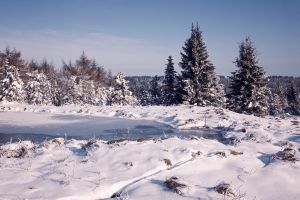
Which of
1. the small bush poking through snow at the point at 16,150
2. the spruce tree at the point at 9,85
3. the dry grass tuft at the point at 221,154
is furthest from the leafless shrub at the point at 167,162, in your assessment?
the spruce tree at the point at 9,85

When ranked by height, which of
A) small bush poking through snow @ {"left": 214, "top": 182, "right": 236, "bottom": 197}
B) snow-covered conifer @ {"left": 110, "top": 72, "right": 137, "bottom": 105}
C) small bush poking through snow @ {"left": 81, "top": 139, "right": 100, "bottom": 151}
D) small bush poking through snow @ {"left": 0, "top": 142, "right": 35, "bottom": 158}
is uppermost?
snow-covered conifer @ {"left": 110, "top": 72, "right": 137, "bottom": 105}

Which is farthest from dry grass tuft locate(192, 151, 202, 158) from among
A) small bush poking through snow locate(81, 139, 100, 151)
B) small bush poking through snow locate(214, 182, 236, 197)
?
small bush poking through snow locate(81, 139, 100, 151)

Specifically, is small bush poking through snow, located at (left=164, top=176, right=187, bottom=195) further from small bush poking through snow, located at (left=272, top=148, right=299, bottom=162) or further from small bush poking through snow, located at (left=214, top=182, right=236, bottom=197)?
small bush poking through snow, located at (left=272, top=148, right=299, bottom=162)

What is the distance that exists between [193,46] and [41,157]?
2610 centimetres

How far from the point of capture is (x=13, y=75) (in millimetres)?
34844

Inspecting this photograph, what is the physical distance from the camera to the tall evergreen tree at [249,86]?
2877 cm

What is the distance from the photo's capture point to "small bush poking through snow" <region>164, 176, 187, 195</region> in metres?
5.83

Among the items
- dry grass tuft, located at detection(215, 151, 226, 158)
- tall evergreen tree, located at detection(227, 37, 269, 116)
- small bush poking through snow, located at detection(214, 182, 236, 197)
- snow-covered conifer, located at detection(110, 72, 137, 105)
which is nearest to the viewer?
small bush poking through snow, located at detection(214, 182, 236, 197)

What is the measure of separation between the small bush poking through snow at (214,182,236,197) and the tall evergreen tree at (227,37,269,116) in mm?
23705

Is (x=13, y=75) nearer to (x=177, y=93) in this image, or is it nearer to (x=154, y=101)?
(x=177, y=93)

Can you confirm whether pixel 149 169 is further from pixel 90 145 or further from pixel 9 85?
pixel 9 85

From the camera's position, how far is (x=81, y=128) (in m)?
14.3

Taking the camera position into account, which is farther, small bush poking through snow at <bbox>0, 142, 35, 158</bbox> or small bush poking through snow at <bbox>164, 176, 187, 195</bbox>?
small bush poking through snow at <bbox>0, 142, 35, 158</bbox>

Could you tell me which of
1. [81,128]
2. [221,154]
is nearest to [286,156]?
[221,154]
